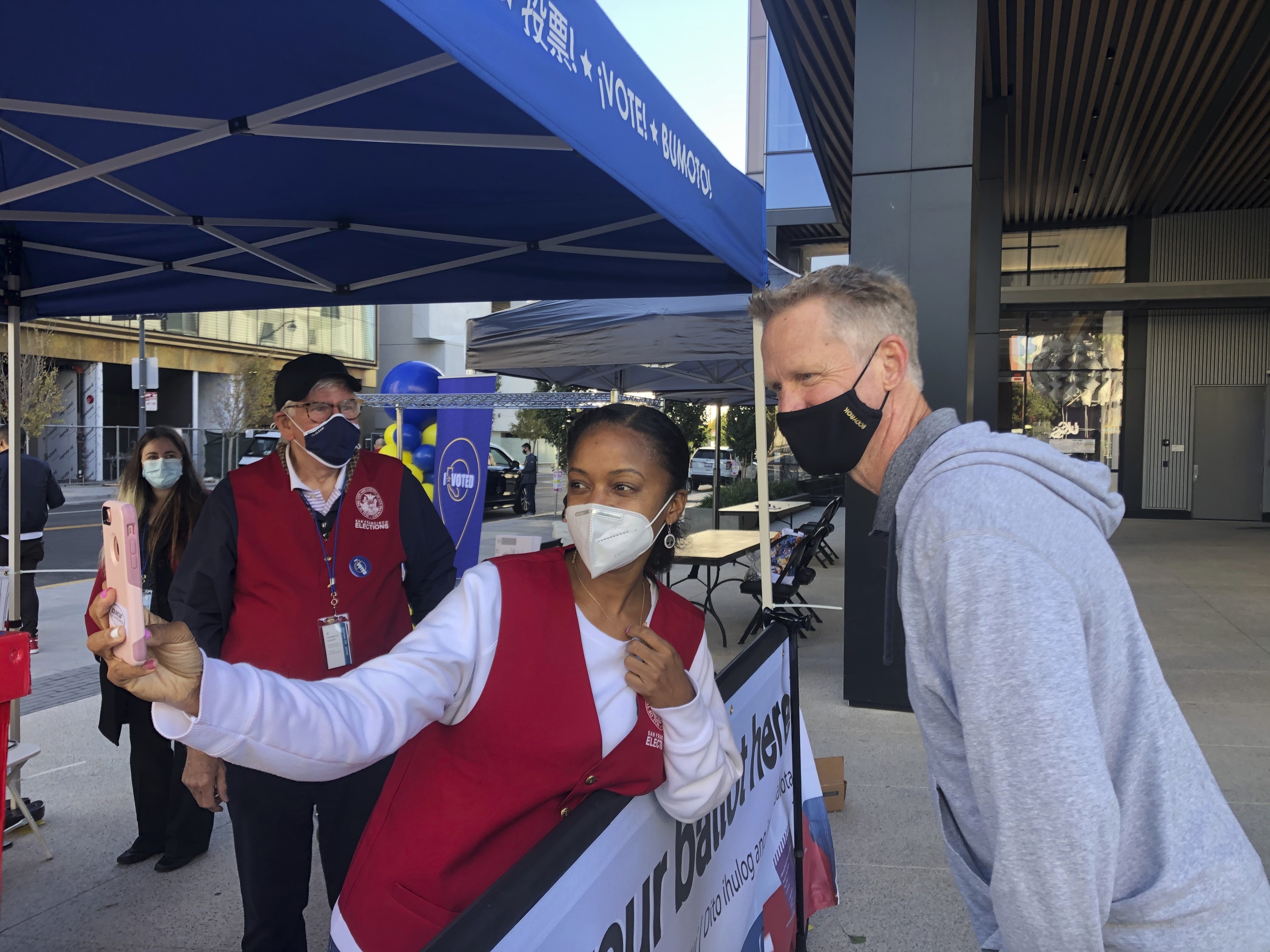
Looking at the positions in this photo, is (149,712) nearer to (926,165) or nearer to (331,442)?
(331,442)

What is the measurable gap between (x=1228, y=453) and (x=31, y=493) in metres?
21.8

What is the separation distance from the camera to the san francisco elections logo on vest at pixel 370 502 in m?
Answer: 2.62

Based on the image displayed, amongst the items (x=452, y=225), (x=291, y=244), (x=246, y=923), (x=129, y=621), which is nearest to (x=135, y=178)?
(x=291, y=244)

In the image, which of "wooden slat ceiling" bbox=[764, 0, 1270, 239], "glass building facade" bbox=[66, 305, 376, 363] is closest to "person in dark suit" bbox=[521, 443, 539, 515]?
"wooden slat ceiling" bbox=[764, 0, 1270, 239]

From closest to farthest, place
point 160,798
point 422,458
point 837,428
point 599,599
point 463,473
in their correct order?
point 837,428 → point 599,599 → point 160,798 → point 463,473 → point 422,458

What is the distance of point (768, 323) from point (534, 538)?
395 centimetres

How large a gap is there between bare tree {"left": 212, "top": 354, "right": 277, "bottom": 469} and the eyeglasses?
31.0 meters

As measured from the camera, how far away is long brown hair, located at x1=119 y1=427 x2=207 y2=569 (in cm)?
362

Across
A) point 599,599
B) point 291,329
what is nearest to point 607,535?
point 599,599

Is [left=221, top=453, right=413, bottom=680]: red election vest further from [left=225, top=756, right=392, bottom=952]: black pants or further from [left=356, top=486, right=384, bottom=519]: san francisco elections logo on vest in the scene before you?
[left=225, top=756, right=392, bottom=952]: black pants

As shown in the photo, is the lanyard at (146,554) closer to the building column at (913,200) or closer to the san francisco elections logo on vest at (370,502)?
the san francisco elections logo on vest at (370,502)

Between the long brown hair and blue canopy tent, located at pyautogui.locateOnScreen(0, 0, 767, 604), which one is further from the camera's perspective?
the long brown hair

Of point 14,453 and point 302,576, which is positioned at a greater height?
point 14,453

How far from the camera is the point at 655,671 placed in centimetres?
156
